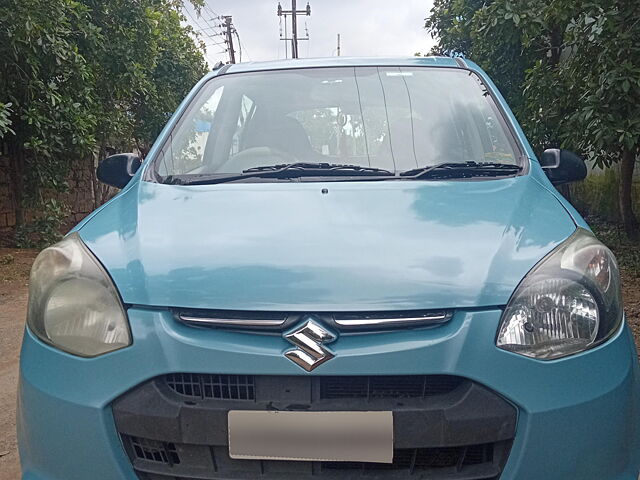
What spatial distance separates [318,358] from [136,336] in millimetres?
437

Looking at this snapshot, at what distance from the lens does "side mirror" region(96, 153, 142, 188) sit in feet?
8.57

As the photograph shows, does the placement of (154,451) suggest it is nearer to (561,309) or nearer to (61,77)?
(561,309)

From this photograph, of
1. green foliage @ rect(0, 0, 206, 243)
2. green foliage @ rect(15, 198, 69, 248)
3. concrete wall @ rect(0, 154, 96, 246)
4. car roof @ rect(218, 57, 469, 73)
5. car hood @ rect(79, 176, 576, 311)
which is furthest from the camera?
concrete wall @ rect(0, 154, 96, 246)

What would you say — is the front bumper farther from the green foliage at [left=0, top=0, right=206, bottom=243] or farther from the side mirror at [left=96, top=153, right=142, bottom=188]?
the green foliage at [left=0, top=0, right=206, bottom=243]

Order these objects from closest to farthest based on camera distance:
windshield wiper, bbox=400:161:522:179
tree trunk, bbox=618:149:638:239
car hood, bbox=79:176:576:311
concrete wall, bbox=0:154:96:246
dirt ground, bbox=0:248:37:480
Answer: car hood, bbox=79:176:576:311
windshield wiper, bbox=400:161:522:179
dirt ground, bbox=0:248:37:480
tree trunk, bbox=618:149:638:239
concrete wall, bbox=0:154:96:246

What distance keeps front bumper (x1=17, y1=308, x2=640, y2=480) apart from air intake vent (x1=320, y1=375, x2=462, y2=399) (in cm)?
4

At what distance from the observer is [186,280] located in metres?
1.59

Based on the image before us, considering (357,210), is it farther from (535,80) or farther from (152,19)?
(152,19)

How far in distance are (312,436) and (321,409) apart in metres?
0.06

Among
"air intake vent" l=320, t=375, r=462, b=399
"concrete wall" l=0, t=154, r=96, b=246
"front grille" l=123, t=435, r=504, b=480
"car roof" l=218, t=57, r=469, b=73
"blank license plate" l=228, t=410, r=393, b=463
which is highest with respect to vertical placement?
"car roof" l=218, t=57, r=469, b=73

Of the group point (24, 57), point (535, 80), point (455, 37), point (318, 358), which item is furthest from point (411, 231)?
point (455, 37)

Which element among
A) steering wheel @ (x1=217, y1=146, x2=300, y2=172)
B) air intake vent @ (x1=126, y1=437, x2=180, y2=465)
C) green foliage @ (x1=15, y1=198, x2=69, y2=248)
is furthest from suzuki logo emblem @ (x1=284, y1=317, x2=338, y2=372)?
green foliage @ (x1=15, y1=198, x2=69, y2=248)

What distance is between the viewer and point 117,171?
2623 mm

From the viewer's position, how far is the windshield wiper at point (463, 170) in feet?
7.34
